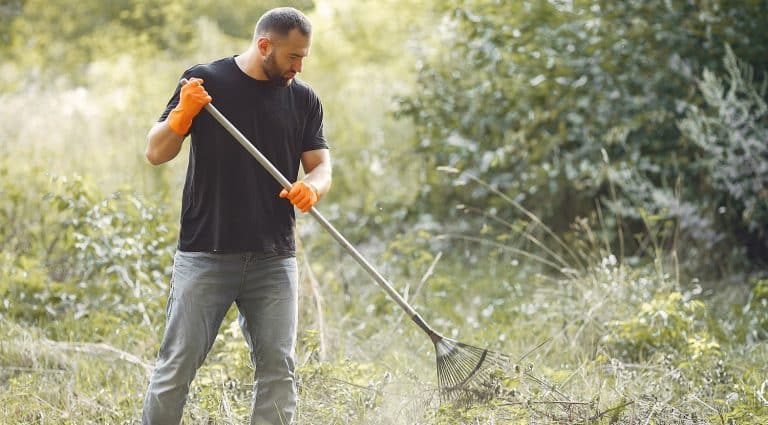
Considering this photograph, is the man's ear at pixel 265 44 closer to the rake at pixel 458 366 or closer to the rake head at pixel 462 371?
the rake at pixel 458 366

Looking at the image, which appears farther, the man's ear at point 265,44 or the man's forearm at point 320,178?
the man's forearm at point 320,178

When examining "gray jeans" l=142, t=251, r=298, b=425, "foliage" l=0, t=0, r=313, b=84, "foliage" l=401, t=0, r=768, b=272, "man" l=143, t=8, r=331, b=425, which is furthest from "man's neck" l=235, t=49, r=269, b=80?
"foliage" l=0, t=0, r=313, b=84

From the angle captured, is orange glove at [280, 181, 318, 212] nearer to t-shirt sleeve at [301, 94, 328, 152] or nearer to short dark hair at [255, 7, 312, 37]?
t-shirt sleeve at [301, 94, 328, 152]

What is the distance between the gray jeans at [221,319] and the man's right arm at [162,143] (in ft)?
1.02

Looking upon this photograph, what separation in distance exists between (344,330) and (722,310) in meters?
2.05

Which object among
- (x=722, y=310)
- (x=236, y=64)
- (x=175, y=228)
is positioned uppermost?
(x=236, y=64)

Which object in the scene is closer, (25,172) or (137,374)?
(137,374)

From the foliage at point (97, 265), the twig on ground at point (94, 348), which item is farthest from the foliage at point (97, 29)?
the twig on ground at point (94, 348)

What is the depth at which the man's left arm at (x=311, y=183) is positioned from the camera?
2705mm

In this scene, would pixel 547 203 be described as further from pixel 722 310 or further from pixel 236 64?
pixel 236 64

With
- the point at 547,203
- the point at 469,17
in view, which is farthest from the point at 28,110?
the point at 547,203

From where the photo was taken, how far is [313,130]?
117 inches

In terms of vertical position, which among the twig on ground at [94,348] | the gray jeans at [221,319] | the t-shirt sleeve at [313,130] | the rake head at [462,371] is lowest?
the twig on ground at [94,348]

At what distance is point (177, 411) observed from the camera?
2.72 metres
